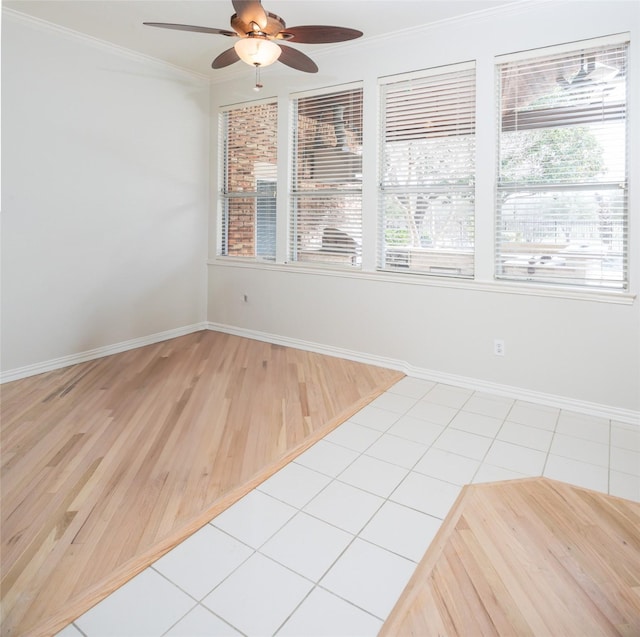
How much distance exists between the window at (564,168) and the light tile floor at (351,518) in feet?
3.44

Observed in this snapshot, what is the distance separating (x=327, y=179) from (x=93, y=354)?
2689 mm

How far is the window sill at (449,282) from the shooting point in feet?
9.93

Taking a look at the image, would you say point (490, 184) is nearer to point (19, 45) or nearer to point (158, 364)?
point (158, 364)

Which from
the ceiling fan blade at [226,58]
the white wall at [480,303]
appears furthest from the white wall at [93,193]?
the ceiling fan blade at [226,58]

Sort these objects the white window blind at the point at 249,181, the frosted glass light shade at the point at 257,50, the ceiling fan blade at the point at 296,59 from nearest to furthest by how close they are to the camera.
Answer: the frosted glass light shade at the point at 257,50 < the ceiling fan blade at the point at 296,59 < the white window blind at the point at 249,181

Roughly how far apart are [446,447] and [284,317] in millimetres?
2477

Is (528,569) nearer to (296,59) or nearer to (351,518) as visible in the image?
(351,518)

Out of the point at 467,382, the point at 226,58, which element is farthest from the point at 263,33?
the point at 467,382

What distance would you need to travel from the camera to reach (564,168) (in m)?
3.12

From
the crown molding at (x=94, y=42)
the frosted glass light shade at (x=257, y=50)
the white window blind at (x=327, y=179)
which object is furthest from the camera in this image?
the white window blind at (x=327, y=179)

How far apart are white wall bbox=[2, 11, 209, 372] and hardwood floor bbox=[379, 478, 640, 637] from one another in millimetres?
3448

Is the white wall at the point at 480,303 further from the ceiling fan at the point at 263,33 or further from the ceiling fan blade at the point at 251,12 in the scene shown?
the ceiling fan blade at the point at 251,12

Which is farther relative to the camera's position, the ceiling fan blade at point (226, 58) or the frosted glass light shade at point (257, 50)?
the ceiling fan blade at point (226, 58)

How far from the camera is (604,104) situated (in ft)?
9.75
